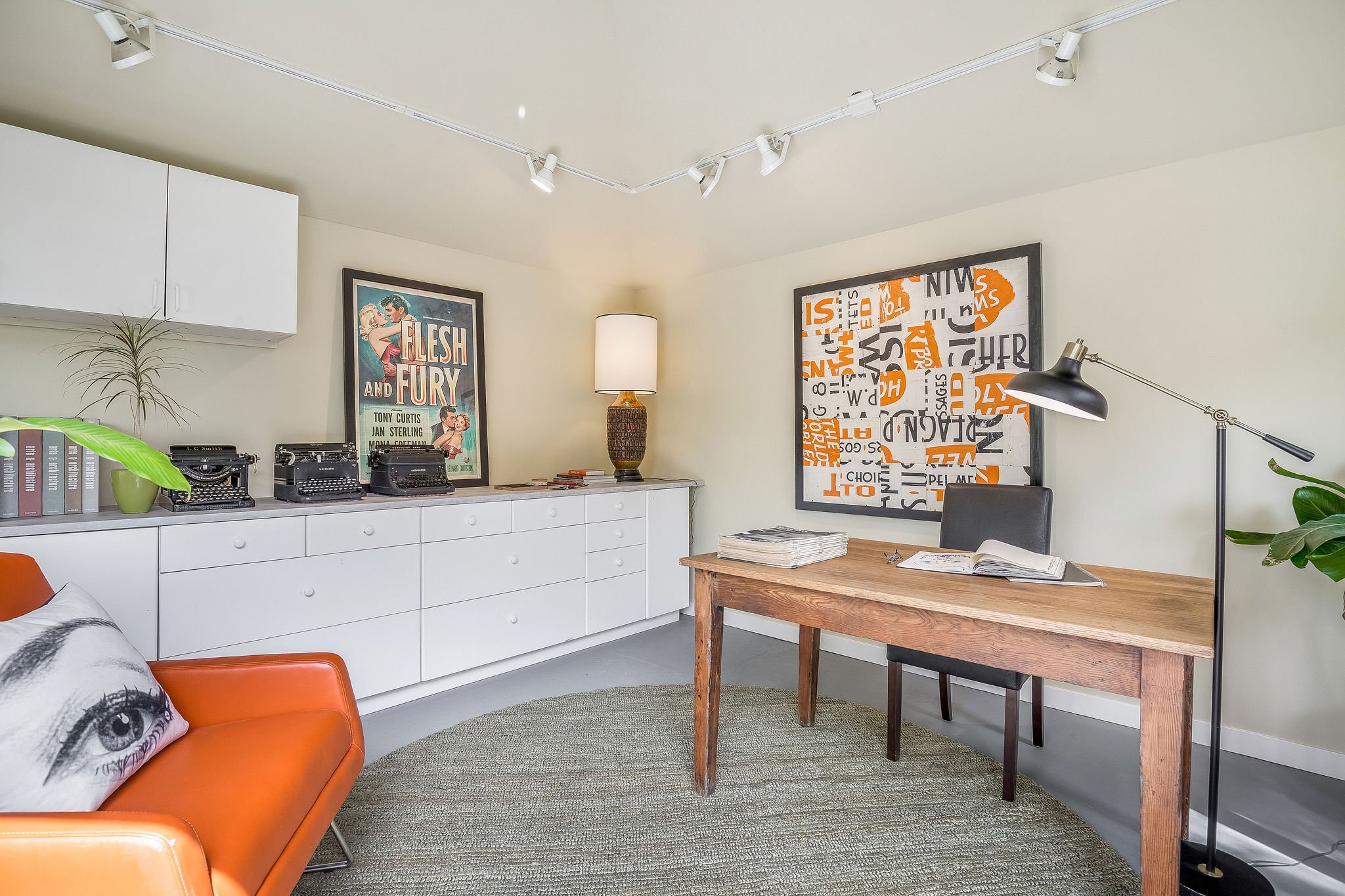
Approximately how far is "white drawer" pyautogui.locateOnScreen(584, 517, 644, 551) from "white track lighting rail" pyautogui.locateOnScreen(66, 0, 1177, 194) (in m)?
1.91

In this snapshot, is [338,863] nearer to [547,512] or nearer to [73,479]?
[73,479]

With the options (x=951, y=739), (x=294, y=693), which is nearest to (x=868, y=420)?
(x=951, y=739)

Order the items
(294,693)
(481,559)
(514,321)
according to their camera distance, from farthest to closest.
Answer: (514,321)
(481,559)
(294,693)

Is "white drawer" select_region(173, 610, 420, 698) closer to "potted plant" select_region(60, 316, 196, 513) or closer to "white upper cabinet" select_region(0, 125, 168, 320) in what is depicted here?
"potted plant" select_region(60, 316, 196, 513)

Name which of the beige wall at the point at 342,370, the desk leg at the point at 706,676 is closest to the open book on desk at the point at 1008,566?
the desk leg at the point at 706,676

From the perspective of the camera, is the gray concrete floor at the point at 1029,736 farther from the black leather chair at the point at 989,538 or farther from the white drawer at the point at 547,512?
the white drawer at the point at 547,512

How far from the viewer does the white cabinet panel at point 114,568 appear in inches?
82.0

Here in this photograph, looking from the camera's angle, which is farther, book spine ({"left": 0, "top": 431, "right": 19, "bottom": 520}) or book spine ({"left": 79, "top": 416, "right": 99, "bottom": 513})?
book spine ({"left": 79, "top": 416, "right": 99, "bottom": 513})

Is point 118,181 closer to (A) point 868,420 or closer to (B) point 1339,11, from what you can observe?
(A) point 868,420

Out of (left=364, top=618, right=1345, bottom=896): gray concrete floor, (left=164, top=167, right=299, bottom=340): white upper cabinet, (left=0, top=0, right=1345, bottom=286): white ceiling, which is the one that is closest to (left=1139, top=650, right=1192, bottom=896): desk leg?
(left=364, top=618, right=1345, bottom=896): gray concrete floor

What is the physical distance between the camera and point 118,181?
2.38m

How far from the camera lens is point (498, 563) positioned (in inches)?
128

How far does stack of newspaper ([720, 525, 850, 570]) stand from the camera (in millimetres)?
1975

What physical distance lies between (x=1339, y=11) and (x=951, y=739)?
9.00ft
